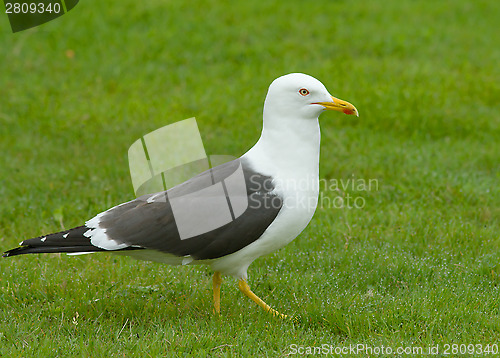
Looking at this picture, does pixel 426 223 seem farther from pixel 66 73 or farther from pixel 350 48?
pixel 66 73

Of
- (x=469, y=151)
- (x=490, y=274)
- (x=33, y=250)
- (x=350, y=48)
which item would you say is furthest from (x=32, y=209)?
(x=350, y=48)

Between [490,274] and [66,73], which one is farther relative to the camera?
[66,73]

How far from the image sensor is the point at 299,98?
4453 millimetres

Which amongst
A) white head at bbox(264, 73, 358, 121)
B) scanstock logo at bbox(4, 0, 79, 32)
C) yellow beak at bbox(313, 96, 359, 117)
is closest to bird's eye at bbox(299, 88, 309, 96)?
white head at bbox(264, 73, 358, 121)

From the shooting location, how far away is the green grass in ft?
14.5

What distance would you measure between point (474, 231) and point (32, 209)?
155 inches

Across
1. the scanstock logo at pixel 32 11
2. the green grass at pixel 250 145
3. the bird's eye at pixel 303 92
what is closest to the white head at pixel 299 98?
the bird's eye at pixel 303 92

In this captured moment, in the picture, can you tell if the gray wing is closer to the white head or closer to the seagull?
the seagull

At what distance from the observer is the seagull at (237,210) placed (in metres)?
4.28

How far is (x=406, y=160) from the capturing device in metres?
7.30

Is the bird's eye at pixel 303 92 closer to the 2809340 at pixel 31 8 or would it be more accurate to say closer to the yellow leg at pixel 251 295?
the yellow leg at pixel 251 295

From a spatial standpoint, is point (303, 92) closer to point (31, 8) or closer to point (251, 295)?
point (251, 295)

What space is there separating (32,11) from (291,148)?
7.48m

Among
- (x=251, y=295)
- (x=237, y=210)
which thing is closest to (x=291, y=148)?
(x=237, y=210)
